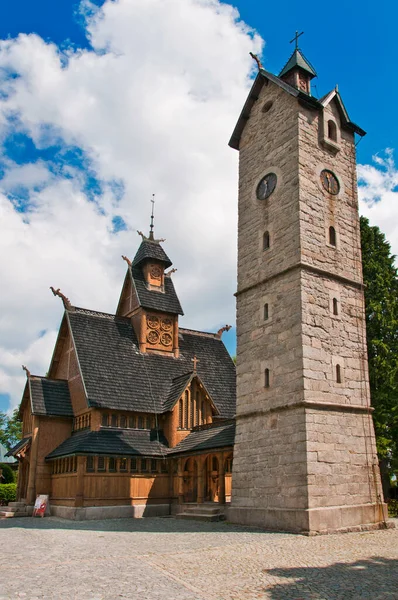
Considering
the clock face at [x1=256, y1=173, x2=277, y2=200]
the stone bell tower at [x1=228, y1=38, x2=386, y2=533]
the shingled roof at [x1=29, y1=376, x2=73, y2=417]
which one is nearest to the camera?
the stone bell tower at [x1=228, y1=38, x2=386, y2=533]

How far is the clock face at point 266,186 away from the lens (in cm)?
2041

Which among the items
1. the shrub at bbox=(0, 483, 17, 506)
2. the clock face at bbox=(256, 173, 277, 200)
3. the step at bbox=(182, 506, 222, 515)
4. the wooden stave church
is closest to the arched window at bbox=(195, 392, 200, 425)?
the wooden stave church

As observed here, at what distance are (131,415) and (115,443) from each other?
199 cm

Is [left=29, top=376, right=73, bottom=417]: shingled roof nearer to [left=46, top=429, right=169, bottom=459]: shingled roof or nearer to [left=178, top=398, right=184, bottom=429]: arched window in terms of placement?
[left=46, top=429, right=169, bottom=459]: shingled roof

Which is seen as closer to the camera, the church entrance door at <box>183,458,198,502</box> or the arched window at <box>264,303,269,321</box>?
the arched window at <box>264,303,269,321</box>

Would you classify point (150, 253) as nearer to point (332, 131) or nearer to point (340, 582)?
point (332, 131)

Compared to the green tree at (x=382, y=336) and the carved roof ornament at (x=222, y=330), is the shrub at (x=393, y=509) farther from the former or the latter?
the carved roof ornament at (x=222, y=330)

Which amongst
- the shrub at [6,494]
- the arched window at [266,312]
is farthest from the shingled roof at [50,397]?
the arched window at [266,312]

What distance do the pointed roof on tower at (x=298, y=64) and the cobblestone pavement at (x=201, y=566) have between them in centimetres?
1742

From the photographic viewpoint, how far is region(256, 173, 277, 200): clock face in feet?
66.9

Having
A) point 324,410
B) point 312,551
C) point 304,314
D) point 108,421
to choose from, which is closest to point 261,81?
point 304,314

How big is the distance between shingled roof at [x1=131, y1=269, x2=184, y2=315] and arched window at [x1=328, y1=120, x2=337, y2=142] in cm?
1340

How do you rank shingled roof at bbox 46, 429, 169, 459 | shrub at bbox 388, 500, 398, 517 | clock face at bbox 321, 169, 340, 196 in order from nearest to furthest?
clock face at bbox 321, 169, 340, 196 → shrub at bbox 388, 500, 398, 517 → shingled roof at bbox 46, 429, 169, 459

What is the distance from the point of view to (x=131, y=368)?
2745cm
